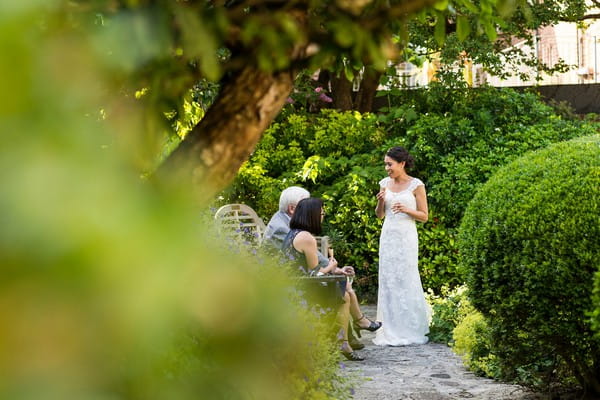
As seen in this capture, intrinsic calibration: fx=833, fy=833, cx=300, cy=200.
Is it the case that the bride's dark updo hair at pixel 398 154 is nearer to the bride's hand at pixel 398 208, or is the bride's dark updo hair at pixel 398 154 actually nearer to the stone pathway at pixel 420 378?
the bride's hand at pixel 398 208

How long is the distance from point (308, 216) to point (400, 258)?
2015 mm

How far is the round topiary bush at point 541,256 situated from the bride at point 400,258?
135 inches

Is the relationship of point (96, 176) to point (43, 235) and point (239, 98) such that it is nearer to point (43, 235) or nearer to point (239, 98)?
point (43, 235)

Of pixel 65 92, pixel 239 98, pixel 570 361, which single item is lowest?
pixel 570 361

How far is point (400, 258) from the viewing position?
9.45m

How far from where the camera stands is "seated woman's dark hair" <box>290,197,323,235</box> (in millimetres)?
7812

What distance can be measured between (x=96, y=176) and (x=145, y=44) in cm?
44

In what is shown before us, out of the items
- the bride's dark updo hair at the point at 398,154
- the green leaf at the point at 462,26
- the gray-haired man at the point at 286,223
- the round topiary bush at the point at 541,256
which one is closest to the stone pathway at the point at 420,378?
the gray-haired man at the point at 286,223

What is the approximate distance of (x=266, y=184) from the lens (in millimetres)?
12422

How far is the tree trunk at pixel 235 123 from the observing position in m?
1.69

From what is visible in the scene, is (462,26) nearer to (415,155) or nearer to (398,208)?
(398,208)

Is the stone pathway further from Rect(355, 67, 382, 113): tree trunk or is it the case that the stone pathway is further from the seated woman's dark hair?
Rect(355, 67, 382, 113): tree trunk

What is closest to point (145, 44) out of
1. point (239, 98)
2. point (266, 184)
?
point (239, 98)

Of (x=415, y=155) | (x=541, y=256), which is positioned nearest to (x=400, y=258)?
(x=415, y=155)
